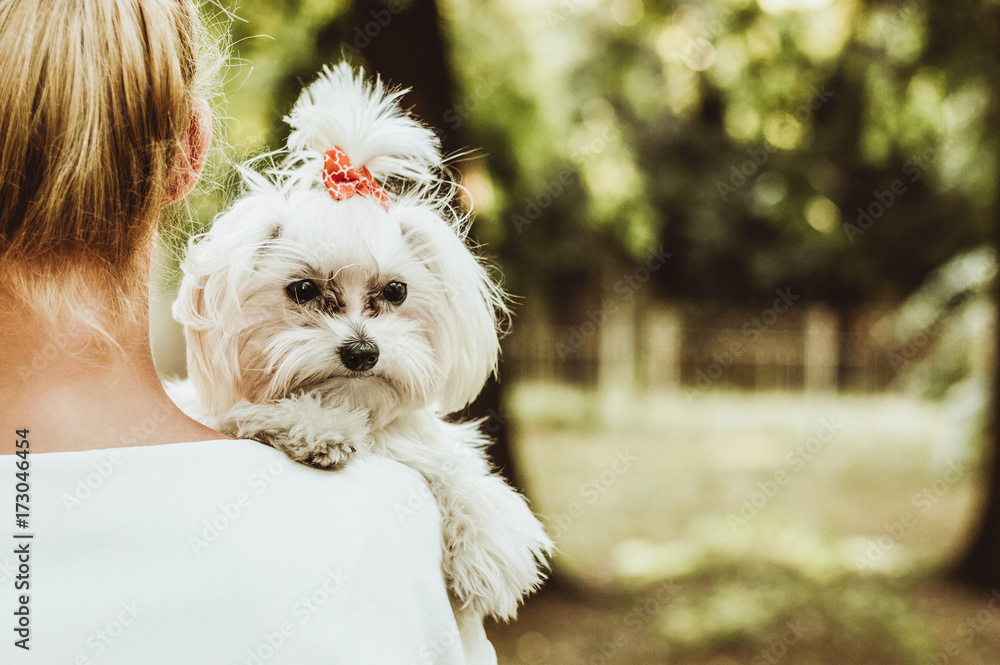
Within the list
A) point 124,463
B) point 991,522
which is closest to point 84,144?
point 124,463

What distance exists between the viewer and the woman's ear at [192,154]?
4.69 feet

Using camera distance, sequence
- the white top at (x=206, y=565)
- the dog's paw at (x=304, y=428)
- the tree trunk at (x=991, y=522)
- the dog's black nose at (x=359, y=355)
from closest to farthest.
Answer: the white top at (x=206, y=565)
the dog's paw at (x=304, y=428)
the dog's black nose at (x=359, y=355)
the tree trunk at (x=991, y=522)

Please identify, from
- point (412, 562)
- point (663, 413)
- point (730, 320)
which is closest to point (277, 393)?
point (412, 562)

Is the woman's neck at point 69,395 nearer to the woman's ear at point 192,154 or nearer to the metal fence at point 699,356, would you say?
the woman's ear at point 192,154

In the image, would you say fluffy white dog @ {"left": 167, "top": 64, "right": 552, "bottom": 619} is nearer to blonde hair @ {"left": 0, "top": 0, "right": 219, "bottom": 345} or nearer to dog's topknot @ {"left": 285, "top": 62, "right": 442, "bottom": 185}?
dog's topknot @ {"left": 285, "top": 62, "right": 442, "bottom": 185}

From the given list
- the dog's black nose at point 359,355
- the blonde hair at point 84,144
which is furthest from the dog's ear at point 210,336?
the blonde hair at point 84,144

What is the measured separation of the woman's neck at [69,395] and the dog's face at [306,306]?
48 cm

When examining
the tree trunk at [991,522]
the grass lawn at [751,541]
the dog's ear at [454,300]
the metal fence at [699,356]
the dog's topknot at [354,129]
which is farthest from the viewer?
the metal fence at [699,356]

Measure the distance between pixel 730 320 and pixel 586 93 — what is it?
10.5m

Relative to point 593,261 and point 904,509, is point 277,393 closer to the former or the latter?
point 904,509

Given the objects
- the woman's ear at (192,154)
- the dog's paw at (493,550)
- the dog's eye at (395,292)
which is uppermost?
the woman's ear at (192,154)

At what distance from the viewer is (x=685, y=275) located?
66.6 ft

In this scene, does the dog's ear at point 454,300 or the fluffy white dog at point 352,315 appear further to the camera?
the dog's ear at point 454,300

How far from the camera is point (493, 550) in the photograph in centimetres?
190
